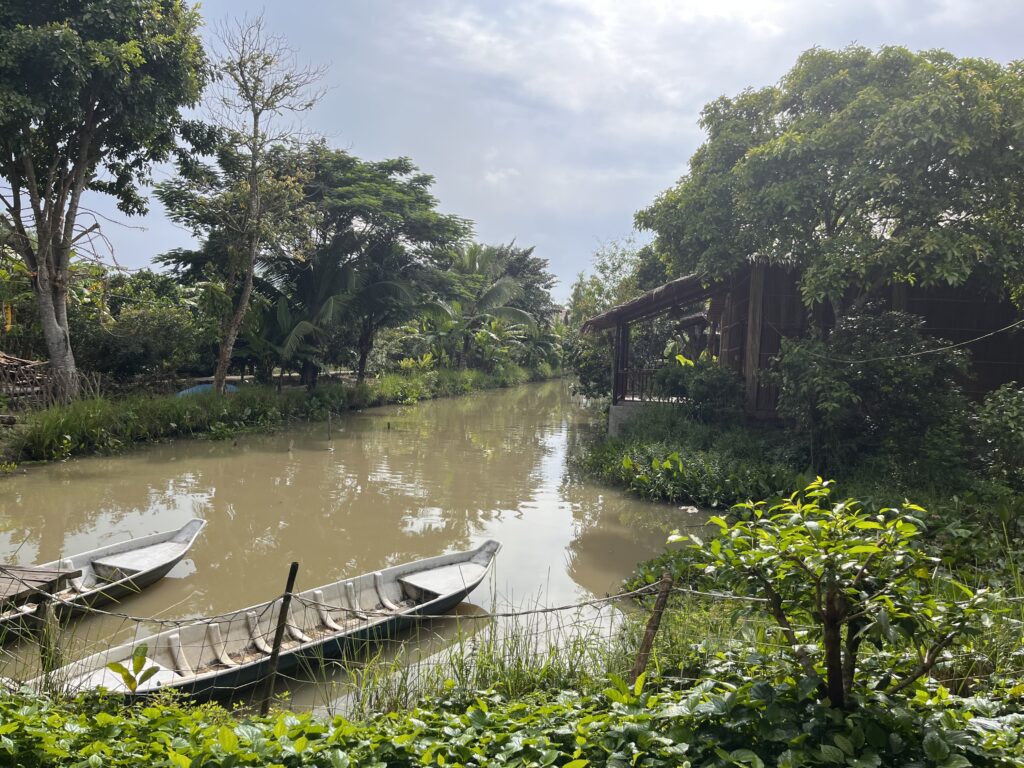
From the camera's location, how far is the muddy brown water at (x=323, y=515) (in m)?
6.54

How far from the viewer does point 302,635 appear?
472cm

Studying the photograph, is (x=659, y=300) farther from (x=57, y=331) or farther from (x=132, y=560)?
(x=57, y=331)

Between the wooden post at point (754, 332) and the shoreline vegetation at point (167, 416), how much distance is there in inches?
414

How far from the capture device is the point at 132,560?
20.1ft

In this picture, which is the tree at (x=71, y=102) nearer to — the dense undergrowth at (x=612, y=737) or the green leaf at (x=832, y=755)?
the dense undergrowth at (x=612, y=737)

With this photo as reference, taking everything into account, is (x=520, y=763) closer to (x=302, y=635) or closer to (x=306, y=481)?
(x=302, y=635)

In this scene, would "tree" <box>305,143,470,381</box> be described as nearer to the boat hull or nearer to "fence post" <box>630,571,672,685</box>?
the boat hull

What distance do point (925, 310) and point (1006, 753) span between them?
9.58m

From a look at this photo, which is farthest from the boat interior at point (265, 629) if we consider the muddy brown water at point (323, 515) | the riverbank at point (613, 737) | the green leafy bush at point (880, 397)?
the green leafy bush at point (880, 397)

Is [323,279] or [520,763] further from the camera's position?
[323,279]

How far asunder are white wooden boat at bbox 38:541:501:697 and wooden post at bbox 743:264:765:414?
24.0ft

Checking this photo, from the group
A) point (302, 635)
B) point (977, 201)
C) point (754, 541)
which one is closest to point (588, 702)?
point (754, 541)

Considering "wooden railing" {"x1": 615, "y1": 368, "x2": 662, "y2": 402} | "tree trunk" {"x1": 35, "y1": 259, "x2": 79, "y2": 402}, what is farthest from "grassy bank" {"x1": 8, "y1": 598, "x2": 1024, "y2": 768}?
"wooden railing" {"x1": 615, "y1": 368, "x2": 662, "y2": 402}

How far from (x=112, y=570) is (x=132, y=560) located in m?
0.29
